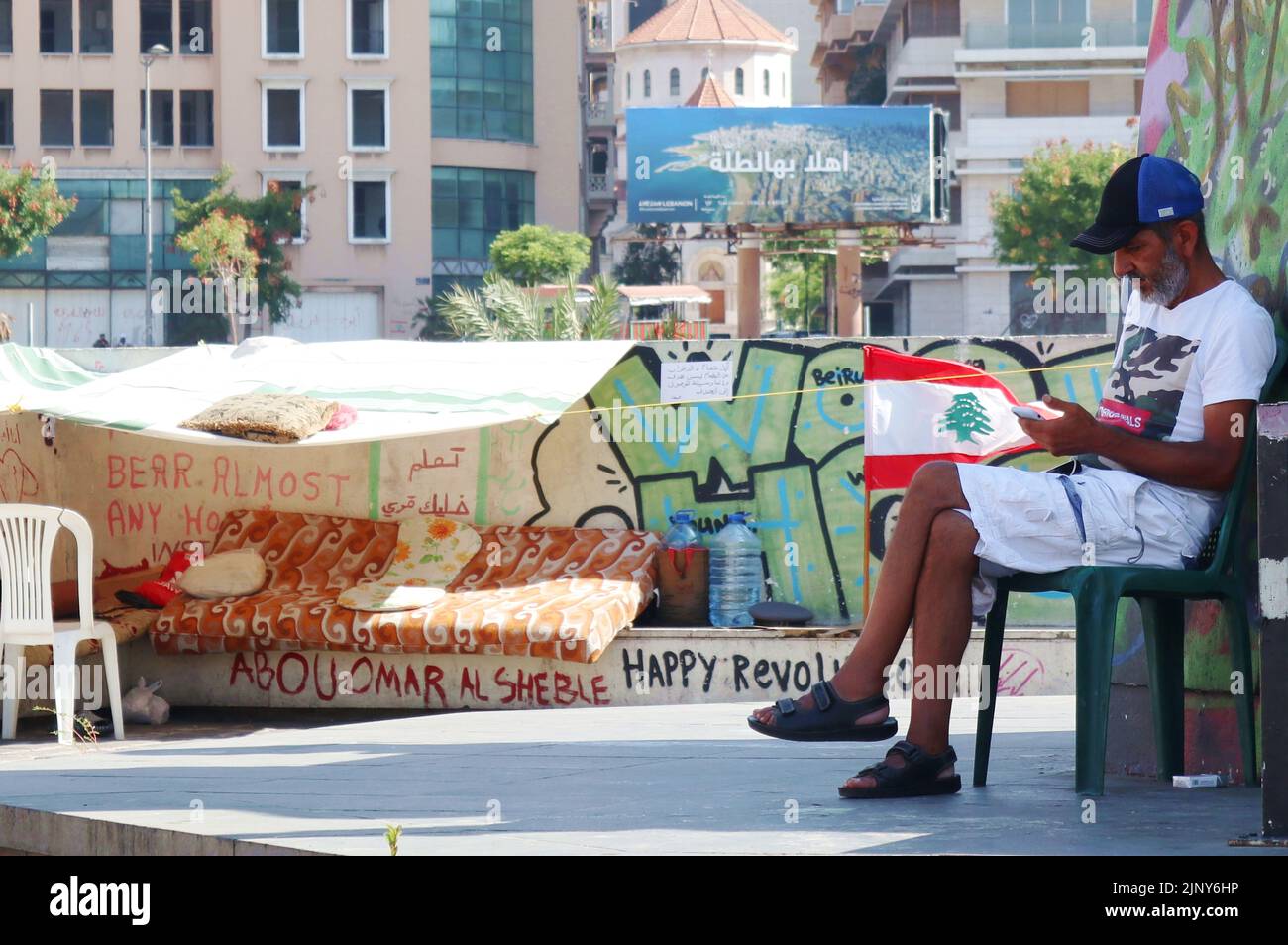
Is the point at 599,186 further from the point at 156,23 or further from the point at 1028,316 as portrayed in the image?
the point at 1028,316

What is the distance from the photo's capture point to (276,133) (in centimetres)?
5881

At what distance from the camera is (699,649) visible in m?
10.5

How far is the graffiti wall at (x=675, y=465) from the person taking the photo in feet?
35.6

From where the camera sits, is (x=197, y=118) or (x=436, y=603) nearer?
(x=436, y=603)

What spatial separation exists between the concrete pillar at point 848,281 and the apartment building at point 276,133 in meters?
15.2

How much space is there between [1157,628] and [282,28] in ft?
188

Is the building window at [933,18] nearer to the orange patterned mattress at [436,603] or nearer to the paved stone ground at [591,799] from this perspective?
the orange patterned mattress at [436,603]

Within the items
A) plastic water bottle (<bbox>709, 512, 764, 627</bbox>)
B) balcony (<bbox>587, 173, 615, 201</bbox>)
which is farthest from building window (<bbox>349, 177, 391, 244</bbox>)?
plastic water bottle (<bbox>709, 512, 764, 627</bbox>)

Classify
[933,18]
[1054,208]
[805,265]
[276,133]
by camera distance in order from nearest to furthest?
[1054,208]
[276,133]
[933,18]
[805,265]

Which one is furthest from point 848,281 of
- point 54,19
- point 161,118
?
point 54,19

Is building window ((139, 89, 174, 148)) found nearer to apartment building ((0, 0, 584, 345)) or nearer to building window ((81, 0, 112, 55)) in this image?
apartment building ((0, 0, 584, 345))

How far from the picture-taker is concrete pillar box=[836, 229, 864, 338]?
4769 centimetres
